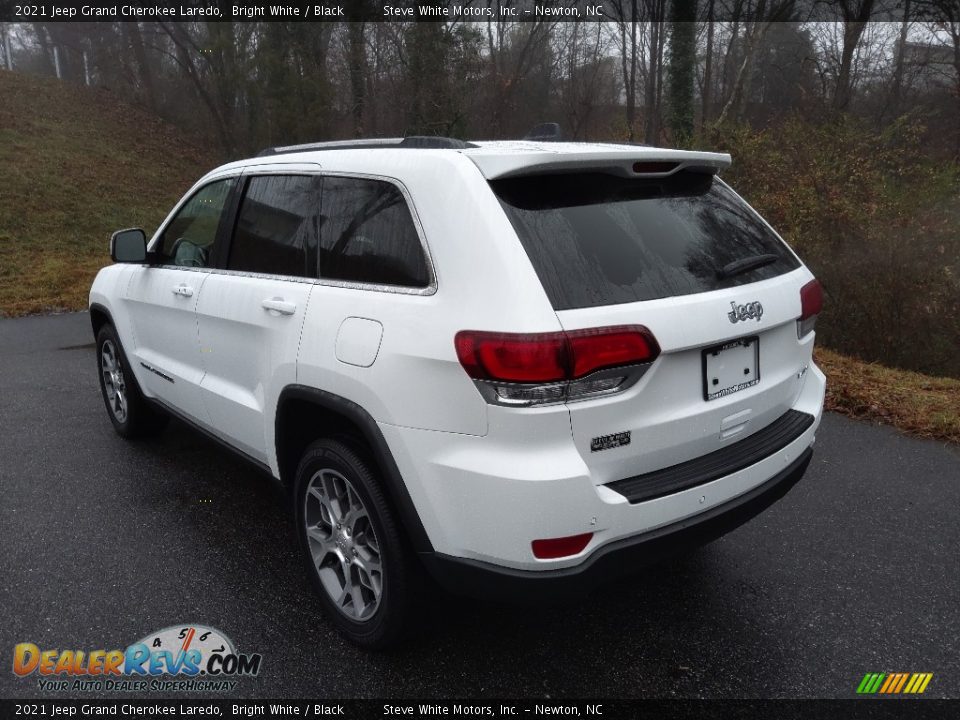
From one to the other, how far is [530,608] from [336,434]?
1.02 metres

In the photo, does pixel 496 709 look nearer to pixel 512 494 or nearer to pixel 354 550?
pixel 354 550

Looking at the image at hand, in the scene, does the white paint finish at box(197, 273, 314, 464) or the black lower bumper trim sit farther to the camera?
the white paint finish at box(197, 273, 314, 464)

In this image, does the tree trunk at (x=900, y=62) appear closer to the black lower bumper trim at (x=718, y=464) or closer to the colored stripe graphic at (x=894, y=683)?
the black lower bumper trim at (x=718, y=464)

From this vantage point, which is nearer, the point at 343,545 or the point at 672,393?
the point at 672,393

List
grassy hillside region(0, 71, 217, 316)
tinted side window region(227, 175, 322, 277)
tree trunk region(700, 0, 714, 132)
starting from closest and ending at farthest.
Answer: tinted side window region(227, 175, 322, 277) < grassy hillside region(0, 71, 217, 316) < tree trunk region(700, 0, 714, 132)

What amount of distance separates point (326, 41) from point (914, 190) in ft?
49.0

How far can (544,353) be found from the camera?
2.09 metres

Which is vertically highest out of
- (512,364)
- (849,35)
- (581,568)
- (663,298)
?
(849,35)

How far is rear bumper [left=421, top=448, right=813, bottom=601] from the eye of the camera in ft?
7.22

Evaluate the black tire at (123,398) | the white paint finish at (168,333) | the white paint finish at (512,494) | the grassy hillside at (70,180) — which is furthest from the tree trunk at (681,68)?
the white paint finish at (512,494)

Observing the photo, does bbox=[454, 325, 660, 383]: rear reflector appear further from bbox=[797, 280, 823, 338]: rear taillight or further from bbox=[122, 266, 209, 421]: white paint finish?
bbox=[122, 266, 209, 421]: white paint finish

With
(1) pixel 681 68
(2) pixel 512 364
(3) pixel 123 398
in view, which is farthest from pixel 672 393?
(1) pixel 681 68

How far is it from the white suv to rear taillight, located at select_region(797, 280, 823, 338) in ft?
0.05

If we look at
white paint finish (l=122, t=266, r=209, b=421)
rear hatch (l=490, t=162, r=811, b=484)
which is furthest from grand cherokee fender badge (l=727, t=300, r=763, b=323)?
white paint finish (l=122, t=266, r=209, b=421)
